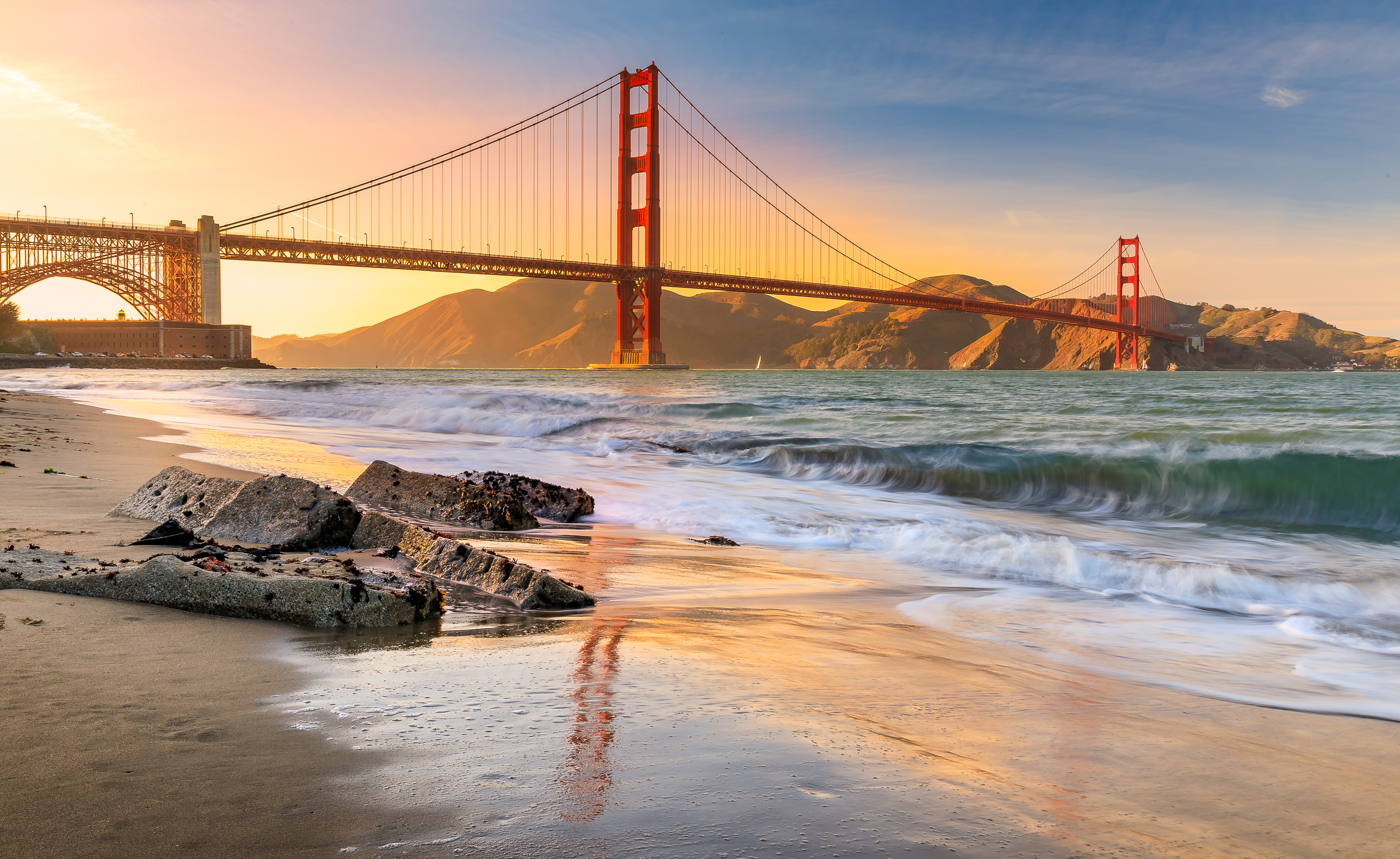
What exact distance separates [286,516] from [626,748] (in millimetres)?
2502

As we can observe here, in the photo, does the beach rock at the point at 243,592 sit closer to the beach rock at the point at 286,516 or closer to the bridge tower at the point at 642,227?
the beach rock at the point at 286,516

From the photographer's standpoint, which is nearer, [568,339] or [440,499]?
[440,499]

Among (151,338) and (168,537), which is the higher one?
(151,338)

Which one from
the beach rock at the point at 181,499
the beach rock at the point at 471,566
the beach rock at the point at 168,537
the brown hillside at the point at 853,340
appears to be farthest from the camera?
the brown hillside at the point at 853,340

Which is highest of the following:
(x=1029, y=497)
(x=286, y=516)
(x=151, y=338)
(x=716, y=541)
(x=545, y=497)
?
(x=151, y=338)

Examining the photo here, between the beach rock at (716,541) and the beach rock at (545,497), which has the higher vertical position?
the beach rock at (545,497)

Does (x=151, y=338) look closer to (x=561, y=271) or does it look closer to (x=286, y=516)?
(x=561, y=271)

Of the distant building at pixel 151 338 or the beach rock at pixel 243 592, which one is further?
the distant building at pixel 151 338

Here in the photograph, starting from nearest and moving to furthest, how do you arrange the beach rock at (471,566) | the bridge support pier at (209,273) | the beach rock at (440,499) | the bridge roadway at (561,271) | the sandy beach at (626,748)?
Result: the sandy beach at (626,748) < the beach rock at (471,566) < the beach rock at (440,499) < the bridge roadway at (561,271) < the bridge support pier at (209,273)

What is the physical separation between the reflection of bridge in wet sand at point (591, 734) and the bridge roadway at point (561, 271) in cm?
4589

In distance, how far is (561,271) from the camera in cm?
5050

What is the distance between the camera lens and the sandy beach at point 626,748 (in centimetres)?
136

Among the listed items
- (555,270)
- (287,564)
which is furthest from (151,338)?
(287,564)

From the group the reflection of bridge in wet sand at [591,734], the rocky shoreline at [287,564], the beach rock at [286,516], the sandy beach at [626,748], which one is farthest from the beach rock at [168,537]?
the reflection of bridge in wet sand at [591,734]
